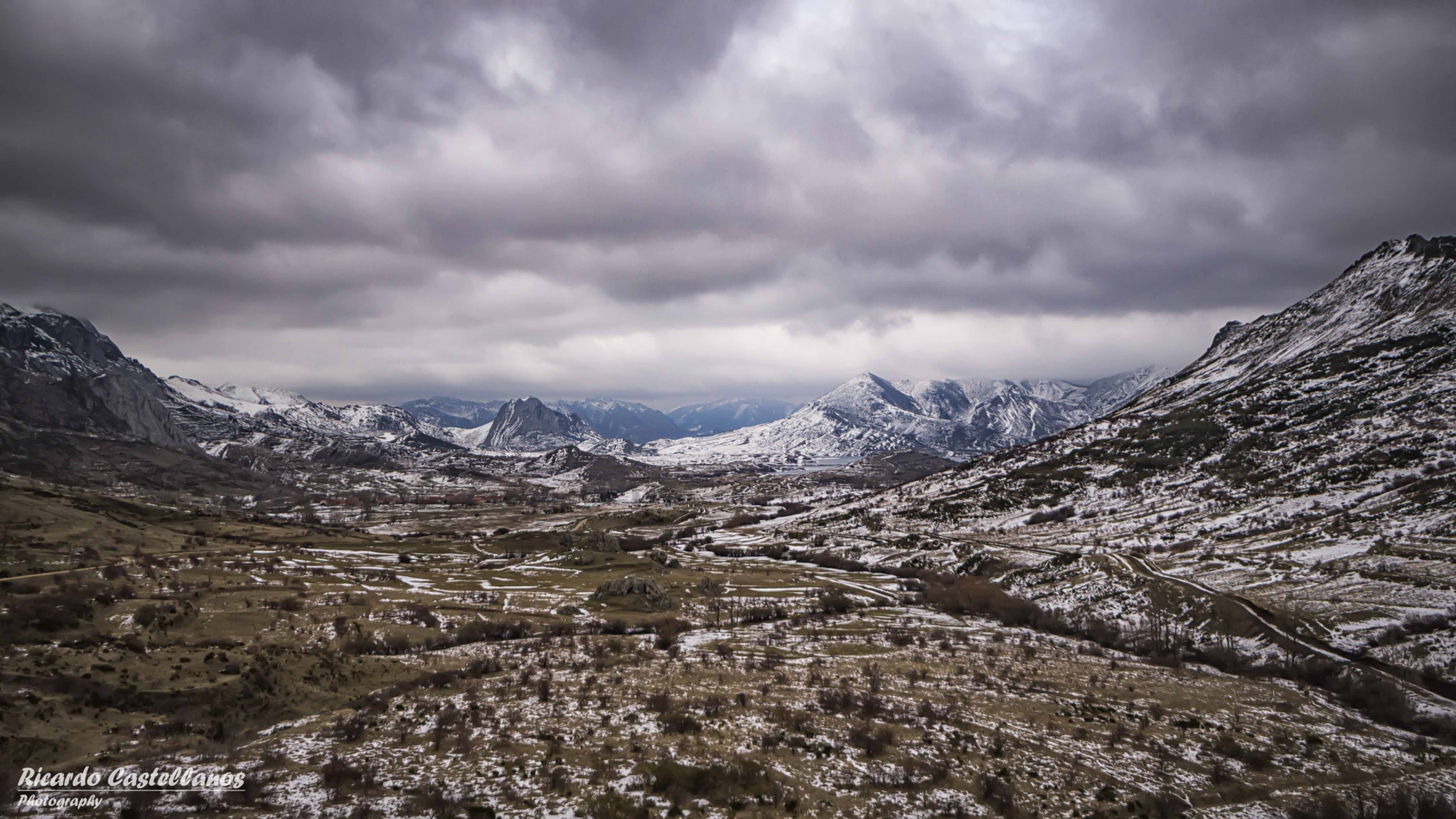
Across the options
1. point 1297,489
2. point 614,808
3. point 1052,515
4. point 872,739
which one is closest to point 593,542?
point 872,739

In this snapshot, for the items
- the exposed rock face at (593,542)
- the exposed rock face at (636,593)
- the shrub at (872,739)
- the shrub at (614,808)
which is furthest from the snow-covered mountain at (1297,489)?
the shrub at (614,808)

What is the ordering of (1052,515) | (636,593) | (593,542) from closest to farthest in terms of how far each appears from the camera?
(636,593) < (593,542) < (1052,515)

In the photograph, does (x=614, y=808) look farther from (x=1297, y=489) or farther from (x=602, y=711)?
(x=1297, y=489)

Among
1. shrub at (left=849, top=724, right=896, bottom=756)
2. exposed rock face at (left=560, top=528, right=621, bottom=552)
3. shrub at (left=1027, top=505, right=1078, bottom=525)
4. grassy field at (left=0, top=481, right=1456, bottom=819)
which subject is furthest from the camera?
shrub at (left=1027, top=505, right=1078, bottom=525)

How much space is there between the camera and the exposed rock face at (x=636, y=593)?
6731 centimetres

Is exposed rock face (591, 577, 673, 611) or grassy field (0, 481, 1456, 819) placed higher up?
grassy field (0, 481, 1456, 819)

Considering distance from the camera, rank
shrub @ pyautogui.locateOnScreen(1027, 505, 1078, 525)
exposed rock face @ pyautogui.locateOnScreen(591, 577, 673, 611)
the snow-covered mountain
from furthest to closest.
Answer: shrub @ pyautogui.locateOnScreen(1027, 505, 1078, 525) → exposed rock face @ pyautogui.locateOnScreen(591, 577, 673, 611) → the snow-covered mountain

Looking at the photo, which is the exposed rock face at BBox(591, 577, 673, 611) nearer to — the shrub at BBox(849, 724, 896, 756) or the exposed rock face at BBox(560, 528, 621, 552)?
the exposed rock face at BBox(560, 528, 621, 552)

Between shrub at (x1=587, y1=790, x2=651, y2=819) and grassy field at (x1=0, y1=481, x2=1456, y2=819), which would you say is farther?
grassy field at (x1=0, y1=481, x2=1456, y2=819)

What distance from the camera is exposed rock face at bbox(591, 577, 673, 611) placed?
67.3m

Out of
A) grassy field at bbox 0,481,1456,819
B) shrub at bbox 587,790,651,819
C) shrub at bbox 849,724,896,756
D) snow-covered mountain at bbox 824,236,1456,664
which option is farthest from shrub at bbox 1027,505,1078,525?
shrub at bbox 587,790,651,819

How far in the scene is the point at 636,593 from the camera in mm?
68938

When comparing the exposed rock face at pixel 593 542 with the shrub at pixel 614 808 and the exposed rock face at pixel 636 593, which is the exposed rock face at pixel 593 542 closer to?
the exposed rock face at pixel 636 593

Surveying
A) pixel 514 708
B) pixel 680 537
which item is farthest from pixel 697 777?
pixel 680 537
